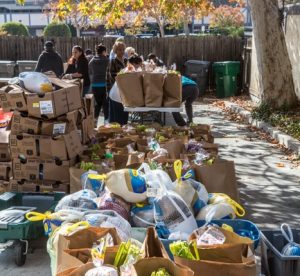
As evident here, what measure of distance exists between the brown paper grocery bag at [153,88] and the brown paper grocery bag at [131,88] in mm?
85

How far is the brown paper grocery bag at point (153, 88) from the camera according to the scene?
27.4ft

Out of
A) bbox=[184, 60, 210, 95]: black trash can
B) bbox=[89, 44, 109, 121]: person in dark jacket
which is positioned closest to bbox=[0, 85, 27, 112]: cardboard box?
bbox=[89, 44, 109, 121]: person in dark jacket

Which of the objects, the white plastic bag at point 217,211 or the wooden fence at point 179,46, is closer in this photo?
the white plastic bag at point 217,211

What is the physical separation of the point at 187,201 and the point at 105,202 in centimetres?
60

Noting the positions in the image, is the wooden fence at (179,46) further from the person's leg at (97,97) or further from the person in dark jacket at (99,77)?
the person's leg at (97,97)

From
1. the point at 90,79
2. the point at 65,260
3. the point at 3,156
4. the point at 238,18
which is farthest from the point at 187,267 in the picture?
the point at 238,18

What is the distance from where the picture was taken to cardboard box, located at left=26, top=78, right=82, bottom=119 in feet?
18.7

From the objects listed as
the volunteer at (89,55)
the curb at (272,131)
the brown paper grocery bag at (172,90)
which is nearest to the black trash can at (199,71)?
the curb at (272,131)

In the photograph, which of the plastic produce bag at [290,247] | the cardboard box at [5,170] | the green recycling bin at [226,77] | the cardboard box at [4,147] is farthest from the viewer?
the green recycling bin at [226,77]

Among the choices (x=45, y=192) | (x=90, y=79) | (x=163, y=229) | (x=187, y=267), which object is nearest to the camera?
(x=187, y=267)

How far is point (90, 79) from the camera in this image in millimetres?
11484

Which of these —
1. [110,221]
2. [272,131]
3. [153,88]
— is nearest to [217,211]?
[110,221]

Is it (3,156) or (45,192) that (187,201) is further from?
(3,156)

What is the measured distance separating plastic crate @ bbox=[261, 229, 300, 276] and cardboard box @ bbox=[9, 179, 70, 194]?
2742 millimetres
